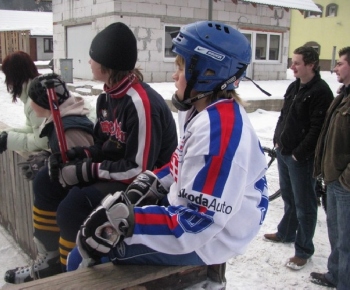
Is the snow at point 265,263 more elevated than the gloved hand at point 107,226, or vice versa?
the gloved hand at point 107,226

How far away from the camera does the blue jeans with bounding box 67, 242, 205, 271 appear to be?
5.84 feet

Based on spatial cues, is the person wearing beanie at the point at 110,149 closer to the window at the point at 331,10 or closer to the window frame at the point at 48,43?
the window at the point at 331,10

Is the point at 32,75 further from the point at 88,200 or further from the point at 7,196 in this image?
the point at 88,200

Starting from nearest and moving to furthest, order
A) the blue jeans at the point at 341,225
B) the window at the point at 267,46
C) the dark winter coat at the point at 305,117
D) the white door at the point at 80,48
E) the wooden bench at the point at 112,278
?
1. the wooden bench at the point at 112,278
2. the blue jeans at the point at 341,225
3. the dark winter coat at the point at 305,117
4. the white door at the point at 80,48
5. the window at the point at 267,46

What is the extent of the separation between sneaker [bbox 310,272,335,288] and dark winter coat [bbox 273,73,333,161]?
1009 mm

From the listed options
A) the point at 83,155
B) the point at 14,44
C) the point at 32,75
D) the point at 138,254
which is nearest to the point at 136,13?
the point at 32,75

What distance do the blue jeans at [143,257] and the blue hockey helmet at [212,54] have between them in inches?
30.8

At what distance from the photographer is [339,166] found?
2.99m

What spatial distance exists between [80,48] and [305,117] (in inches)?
590

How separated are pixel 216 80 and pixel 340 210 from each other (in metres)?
1.73

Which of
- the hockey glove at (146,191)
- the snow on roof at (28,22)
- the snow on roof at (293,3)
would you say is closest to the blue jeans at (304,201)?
the hockey glove at (146,191)

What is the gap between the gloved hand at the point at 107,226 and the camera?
1.61 m

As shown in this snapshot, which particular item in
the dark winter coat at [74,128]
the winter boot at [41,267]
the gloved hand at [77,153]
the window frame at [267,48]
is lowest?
the winter boot at [41,267]

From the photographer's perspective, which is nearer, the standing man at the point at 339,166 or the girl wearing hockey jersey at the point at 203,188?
the girl wearing hockey jersey at the point at 203,188
